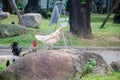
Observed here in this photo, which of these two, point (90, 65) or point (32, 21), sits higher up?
point (90, 65)

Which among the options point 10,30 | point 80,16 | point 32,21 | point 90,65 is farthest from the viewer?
point 32,21

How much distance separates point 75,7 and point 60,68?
964 cm

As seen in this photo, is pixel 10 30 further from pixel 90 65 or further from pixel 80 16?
pixel 90 65

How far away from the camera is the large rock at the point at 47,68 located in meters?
6.21

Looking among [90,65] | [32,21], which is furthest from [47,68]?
[32,21]

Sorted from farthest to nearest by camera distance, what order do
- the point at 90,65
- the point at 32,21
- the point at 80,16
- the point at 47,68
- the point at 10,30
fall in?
the point at 32,21 < the point at 10,30 < the point at 80,16 < the point at 90,65 < the point at 47,68

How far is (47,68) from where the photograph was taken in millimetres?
6227

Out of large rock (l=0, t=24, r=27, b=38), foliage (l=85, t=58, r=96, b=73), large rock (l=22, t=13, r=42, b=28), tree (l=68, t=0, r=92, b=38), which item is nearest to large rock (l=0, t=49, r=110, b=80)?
foliage (l=85, t=58, r=96, b=73)

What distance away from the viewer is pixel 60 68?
6.27 meters

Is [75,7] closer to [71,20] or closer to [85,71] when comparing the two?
[71,20]

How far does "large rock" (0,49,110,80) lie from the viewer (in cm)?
621

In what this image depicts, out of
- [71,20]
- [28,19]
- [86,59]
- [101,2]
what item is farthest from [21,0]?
[86,59]

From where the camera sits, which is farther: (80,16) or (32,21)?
(32,21)

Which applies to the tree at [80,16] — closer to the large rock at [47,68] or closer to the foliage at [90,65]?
the foliage at [90,65]
